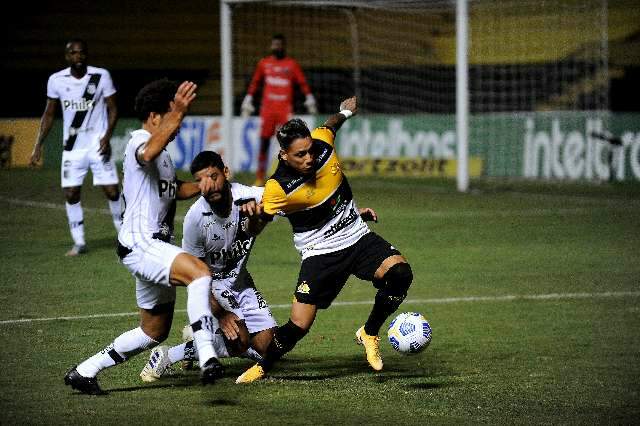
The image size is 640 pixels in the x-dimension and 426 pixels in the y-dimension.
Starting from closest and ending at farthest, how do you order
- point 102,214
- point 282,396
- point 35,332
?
point 282,396 → point 35,332 → point 102,214

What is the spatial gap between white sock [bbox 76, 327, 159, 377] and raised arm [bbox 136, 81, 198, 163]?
118 centimetres

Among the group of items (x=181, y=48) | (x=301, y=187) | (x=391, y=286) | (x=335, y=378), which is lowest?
(x=335, y=378)

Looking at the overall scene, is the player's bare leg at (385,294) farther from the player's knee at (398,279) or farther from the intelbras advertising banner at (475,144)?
the intelbras advertising banner at (475,144)

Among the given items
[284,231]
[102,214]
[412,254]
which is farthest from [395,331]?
[102,214]

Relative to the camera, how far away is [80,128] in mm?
14016

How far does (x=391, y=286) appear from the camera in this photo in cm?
807

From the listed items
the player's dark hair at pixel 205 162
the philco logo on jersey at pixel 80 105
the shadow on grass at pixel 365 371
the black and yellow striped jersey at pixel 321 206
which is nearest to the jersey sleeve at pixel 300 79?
the philco logo on jersey at pixel 80 105

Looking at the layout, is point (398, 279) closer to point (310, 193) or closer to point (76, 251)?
point (310, 193)

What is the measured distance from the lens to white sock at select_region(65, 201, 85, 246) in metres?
13.9

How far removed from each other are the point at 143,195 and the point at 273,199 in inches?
38.1

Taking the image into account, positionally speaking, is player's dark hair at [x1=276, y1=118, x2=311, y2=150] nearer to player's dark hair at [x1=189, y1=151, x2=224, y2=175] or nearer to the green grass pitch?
player's dark hair at [x1=189, y1=151, x2=224, y2=175]

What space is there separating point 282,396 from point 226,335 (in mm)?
525

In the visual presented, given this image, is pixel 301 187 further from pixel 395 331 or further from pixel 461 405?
pixel 461 405

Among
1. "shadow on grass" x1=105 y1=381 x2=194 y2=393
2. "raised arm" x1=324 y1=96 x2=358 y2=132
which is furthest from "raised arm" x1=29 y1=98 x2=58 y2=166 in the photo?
"shadow on grass" x1=105 y1=381 x2=194 y2=393
